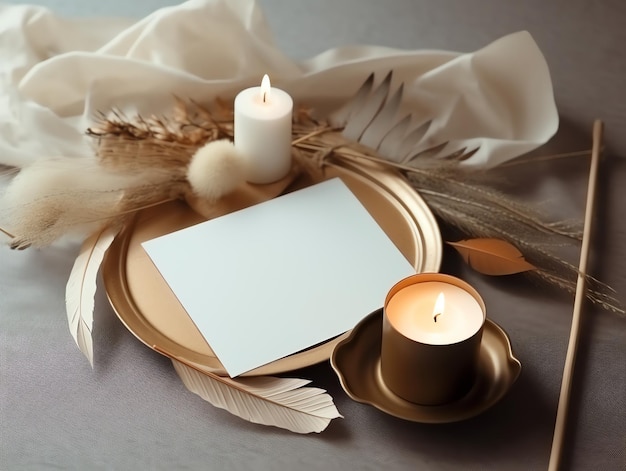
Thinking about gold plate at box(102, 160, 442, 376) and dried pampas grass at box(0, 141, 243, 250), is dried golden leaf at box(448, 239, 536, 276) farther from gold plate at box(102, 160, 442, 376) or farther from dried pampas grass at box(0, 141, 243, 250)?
dried pampas grass at box(0, 141, 243, 250)

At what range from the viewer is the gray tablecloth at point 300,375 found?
2.27ft

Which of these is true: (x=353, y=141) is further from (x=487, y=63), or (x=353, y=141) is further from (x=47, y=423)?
(x=47, y=423)

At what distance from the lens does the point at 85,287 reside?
795 millimetres

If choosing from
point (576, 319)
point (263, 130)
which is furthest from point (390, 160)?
point (576, 319)

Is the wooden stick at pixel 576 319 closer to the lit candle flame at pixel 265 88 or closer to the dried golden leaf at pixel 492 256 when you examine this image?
the dried golden leaf at pixel 492 256

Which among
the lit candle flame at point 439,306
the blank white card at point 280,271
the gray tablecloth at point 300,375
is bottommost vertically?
the gray tablecloth at point 300,375

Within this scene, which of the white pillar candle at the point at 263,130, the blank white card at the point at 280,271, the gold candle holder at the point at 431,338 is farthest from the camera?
the white pillar candle at the point at 263,130

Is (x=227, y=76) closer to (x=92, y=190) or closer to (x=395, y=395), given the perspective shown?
(x=92, y=190)

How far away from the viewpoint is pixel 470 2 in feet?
3.97

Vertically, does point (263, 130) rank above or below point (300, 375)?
above

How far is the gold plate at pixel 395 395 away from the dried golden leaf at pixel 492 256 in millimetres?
97

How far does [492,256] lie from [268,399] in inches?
10.3

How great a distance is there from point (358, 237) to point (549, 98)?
30 cm

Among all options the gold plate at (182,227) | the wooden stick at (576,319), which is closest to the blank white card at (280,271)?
the gold plate at (182,227)
